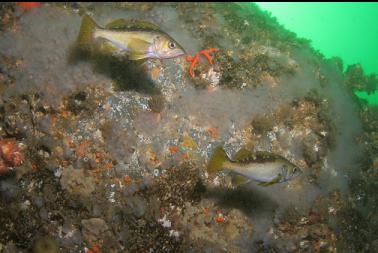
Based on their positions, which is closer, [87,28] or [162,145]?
[87,28]

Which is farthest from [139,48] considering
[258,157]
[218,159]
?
[258,157]

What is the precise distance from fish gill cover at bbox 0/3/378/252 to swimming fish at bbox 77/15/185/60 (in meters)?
1.81

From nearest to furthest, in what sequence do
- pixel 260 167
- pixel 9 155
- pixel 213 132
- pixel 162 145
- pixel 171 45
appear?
pixel 171 45 < pixel 260 167 < pixel 9 155 < pixel 162 145 < pixel 213 132

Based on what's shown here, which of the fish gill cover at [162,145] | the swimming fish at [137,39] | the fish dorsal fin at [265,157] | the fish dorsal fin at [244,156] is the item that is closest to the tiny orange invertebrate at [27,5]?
the fish gill cover at [162,145]

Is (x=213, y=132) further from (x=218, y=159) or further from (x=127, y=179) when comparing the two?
(x=218, y=159)

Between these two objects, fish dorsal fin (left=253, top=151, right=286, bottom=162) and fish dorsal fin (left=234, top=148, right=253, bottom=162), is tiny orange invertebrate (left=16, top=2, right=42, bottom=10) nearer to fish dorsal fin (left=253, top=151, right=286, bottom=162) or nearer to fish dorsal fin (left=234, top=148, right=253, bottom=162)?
fish dorsal fin (left=234, top=148, right=253, bottom=162)

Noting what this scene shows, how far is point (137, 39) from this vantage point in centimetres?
352

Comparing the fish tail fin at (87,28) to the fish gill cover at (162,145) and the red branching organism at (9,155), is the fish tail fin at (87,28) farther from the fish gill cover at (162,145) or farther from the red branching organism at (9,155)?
the red branching organism at (9,155)

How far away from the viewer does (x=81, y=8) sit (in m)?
6.32

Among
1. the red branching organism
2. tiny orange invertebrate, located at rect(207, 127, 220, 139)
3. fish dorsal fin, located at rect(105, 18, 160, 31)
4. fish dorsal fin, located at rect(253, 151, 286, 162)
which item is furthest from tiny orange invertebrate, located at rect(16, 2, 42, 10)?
fish dorsal fin, located at rect(253, 151, 286, 162)

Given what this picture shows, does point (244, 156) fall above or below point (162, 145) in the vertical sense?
above

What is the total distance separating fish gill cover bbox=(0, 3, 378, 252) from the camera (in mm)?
4738

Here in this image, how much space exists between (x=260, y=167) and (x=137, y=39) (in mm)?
2155

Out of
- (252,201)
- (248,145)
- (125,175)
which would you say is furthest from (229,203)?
(125,175)
